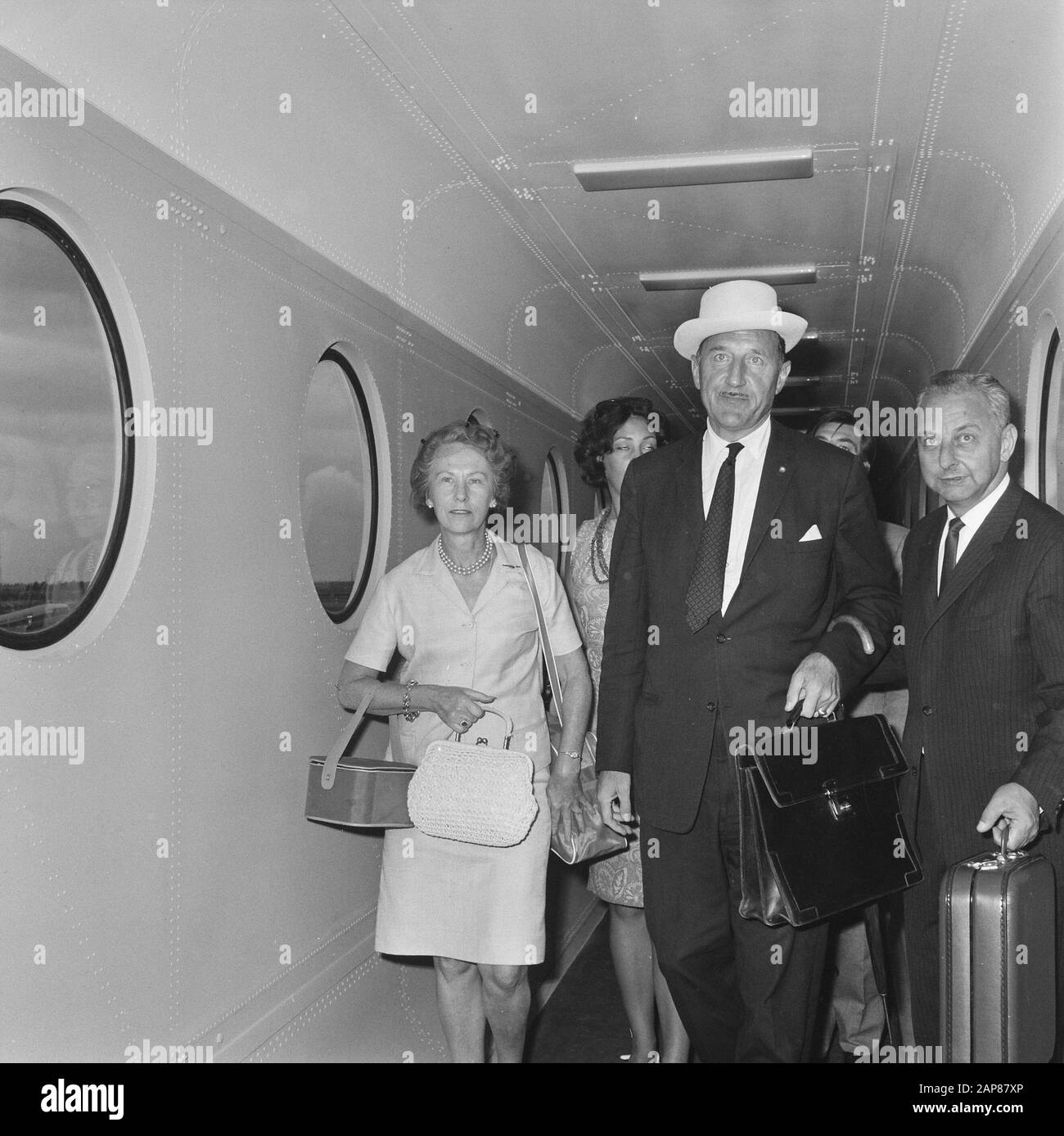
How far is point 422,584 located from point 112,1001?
1574mm

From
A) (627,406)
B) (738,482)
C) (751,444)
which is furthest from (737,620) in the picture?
(627,406)

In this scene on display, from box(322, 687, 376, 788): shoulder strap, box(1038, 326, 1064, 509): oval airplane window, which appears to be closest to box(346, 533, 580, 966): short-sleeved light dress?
box(322, 687, 376, 788): shoulder strap

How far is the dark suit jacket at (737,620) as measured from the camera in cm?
315

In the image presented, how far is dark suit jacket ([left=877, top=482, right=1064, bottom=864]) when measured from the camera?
9.42 feet

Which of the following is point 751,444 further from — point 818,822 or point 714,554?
point 818,822

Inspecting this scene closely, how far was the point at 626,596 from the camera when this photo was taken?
338 centimetres

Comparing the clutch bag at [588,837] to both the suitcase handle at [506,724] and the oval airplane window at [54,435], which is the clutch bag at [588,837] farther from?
the oval airplane window at [54,435]

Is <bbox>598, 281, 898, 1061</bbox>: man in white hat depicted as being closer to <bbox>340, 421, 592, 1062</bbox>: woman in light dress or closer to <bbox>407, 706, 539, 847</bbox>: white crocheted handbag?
<bbox>407, 706, 539, 847</bbox>: white crocheted handbag

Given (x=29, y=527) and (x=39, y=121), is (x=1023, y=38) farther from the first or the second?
(x=29, y=527)

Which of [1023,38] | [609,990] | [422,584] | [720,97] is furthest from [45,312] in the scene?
[609,990]

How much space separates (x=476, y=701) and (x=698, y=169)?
111 inches

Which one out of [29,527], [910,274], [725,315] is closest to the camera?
[29,527]

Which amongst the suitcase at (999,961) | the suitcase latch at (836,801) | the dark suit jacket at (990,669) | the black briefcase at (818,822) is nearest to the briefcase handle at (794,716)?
the black briefcase at (818,822)

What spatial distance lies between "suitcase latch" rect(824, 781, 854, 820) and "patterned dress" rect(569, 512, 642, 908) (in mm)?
1183
